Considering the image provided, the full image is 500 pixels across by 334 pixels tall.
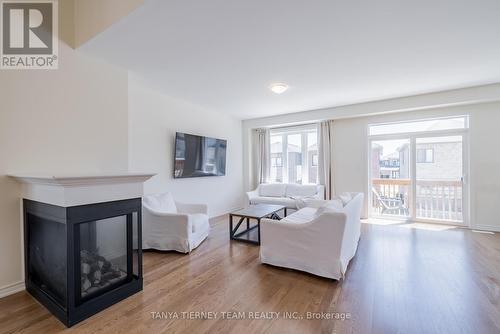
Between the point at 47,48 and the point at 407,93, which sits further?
the point at 407,93

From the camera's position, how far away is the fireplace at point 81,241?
1.69 meters

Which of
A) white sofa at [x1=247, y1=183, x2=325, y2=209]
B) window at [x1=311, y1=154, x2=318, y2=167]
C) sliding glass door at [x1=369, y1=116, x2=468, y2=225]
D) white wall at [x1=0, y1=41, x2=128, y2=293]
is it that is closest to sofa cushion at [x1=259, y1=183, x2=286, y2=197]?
white sofa at [x1=247, y1=183, x2=325, y2=209]

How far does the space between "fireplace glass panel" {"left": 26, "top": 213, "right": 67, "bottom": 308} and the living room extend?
22 millimetres

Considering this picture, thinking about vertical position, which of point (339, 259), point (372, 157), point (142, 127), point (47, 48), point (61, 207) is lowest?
point (339, 259)

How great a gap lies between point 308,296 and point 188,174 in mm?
3123

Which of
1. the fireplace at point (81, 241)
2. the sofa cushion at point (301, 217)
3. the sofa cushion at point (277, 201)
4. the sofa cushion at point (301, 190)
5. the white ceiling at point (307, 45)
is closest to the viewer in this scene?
the fireplace at point (81, 241)

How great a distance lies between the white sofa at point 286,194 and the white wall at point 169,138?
79cm

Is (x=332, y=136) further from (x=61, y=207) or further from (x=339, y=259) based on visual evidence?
(x=61, y=207)

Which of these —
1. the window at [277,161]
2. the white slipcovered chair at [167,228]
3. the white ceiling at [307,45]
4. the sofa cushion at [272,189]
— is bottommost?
the white slipcovered chair at [167,228]

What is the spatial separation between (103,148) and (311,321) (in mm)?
2918

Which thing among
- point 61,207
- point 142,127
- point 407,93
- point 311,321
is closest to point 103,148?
point 142,127

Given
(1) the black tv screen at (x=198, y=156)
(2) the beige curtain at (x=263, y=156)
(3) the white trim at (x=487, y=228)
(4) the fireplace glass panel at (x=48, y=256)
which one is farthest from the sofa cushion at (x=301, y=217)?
(3) the white trim at (x=487, y=228)

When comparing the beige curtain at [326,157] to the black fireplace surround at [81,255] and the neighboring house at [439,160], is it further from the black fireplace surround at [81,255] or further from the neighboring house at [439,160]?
the black fireplace surround at [81,255]

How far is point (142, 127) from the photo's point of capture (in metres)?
3.66
